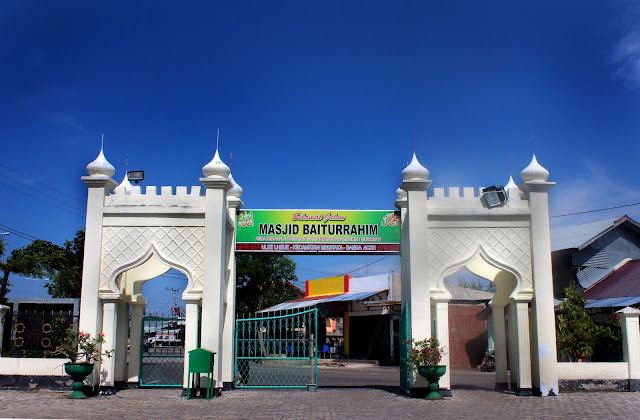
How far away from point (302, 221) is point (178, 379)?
6598mm

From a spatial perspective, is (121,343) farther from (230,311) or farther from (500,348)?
(500,348)

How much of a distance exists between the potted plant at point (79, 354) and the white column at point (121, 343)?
1213mm

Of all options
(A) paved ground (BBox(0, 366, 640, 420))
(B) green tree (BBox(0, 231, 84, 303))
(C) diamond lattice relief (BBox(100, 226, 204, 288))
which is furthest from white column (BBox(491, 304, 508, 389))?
(B) green tree (BBox(0, 231, 84, 303))

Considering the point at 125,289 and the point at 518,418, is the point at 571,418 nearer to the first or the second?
the point at 518,418

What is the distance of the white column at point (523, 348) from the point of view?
12.6 m

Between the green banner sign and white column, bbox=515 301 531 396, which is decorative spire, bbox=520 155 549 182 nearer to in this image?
white column, bbox=515 301 531 396

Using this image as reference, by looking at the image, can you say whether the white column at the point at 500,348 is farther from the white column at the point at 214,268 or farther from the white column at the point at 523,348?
the white column at the point at 214,268

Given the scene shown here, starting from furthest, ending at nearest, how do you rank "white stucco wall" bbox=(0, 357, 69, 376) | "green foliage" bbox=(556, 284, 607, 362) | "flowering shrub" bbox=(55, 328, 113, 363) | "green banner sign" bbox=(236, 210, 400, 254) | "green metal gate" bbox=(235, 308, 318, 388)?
"green foliage" bbox=(556, 284, 607, 362) < "green banner sign" bbox=(236, 210, 400, 254) < "green metal gate" bbox=(235, 308, 318, 388) < "white stucco wall" bbox=(0, 357, 69, 376) < "flowering shrub" bbox=(55, 328, 113, 363)

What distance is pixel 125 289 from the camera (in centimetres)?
1422

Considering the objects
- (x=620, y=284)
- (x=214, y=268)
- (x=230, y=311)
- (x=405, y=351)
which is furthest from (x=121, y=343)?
(x=620, y=284)

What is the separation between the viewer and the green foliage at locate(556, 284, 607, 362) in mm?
15375

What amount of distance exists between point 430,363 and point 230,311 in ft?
15.6

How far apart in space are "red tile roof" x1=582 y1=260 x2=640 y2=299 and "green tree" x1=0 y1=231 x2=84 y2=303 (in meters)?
19.7

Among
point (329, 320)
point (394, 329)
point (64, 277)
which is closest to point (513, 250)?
point (394, 329)
